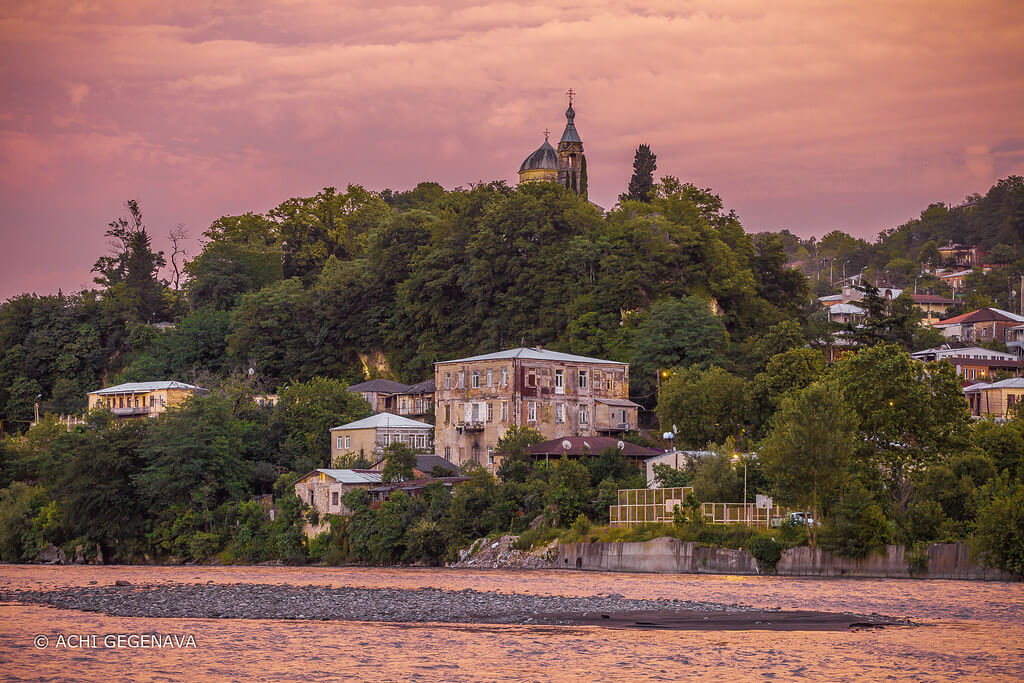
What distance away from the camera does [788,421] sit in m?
54.8

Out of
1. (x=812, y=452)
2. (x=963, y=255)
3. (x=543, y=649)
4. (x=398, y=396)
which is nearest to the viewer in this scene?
(x=543, y=649)

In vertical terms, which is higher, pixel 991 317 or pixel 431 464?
pixel 991 317

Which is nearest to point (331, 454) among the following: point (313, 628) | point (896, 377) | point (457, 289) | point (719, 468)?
point (457, 289)

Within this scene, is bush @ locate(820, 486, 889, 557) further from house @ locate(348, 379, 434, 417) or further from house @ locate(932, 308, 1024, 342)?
house @ locate(932, 308, 1024, 342)

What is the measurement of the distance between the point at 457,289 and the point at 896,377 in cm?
4909

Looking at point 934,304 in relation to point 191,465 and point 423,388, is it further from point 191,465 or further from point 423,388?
point 191,465

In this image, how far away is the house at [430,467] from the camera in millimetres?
75500

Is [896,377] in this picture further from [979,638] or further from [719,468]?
[979,638]

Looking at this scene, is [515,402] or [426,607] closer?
[426,607]

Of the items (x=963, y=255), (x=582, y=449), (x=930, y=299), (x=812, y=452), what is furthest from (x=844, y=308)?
Answer: (x=812, y=452)

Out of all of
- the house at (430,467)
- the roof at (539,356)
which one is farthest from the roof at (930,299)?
the house at (430,467)

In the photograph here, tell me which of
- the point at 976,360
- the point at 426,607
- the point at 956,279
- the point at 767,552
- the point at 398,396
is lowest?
the point at 426,607

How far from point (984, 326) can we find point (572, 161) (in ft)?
170

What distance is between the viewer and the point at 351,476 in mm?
74250
